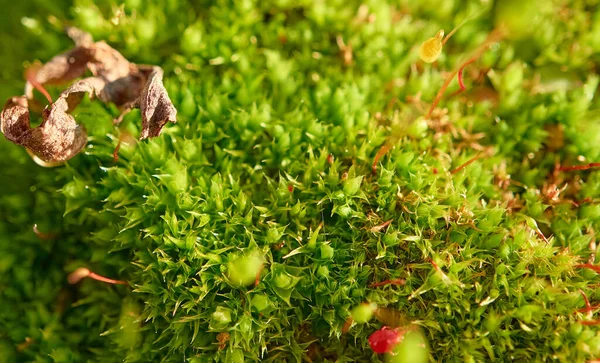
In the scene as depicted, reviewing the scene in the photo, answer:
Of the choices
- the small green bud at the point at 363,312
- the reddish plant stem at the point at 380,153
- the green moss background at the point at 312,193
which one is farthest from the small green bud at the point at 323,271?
the reddish plant stem at the point at 380,153

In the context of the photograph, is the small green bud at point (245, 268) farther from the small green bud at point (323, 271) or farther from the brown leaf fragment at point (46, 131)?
the brown leaf fragment at point (46, 131)

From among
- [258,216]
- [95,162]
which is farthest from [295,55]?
[95,162]

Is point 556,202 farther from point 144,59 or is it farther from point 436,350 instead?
point 144,59

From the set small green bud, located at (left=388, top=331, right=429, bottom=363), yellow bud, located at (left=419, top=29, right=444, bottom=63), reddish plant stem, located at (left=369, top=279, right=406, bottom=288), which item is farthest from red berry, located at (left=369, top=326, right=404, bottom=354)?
yellow bud, located at (left=419, top=29, right=444, bottom=63)

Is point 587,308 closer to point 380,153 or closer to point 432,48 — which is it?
point 380,153

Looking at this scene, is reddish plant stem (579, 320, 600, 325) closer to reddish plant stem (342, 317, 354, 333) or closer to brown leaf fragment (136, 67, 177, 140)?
reddish plant stem (342, 317, 354, 333)

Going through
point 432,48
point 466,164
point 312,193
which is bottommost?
point 312,193

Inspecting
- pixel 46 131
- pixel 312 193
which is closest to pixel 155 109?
pixel 46 131
